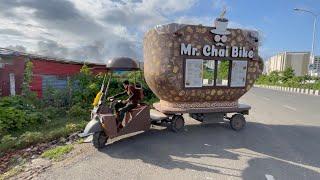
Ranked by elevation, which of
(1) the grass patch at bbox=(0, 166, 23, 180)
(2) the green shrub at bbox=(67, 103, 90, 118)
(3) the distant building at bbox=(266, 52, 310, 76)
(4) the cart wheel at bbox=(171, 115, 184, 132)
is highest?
(3) the distant building at bbox=(266, 52, 310, 76)

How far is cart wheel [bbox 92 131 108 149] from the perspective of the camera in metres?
6.73

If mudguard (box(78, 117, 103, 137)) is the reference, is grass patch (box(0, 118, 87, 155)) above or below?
below

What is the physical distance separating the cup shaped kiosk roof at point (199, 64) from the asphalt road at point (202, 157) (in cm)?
103

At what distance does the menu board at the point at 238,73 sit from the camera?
8.99 m

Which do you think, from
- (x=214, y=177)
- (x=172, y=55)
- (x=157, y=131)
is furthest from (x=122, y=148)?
(x=172, y=55)

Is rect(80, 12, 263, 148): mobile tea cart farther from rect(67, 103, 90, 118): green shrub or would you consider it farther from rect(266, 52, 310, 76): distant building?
rect(266, 52, 310, 76): distant building

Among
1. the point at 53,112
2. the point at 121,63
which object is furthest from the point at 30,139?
the point at 53,112

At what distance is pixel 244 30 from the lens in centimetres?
903

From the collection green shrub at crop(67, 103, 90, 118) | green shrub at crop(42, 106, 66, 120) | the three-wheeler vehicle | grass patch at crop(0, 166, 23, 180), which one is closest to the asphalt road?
the three-wheeler vehicle

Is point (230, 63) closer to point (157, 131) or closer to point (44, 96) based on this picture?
point (157, 131)

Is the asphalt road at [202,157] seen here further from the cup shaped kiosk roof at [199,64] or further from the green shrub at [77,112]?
the green shrub at [77,112]

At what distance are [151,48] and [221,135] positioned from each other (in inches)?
126

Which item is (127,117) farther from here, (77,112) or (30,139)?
(77,112)

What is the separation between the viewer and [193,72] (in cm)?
851
